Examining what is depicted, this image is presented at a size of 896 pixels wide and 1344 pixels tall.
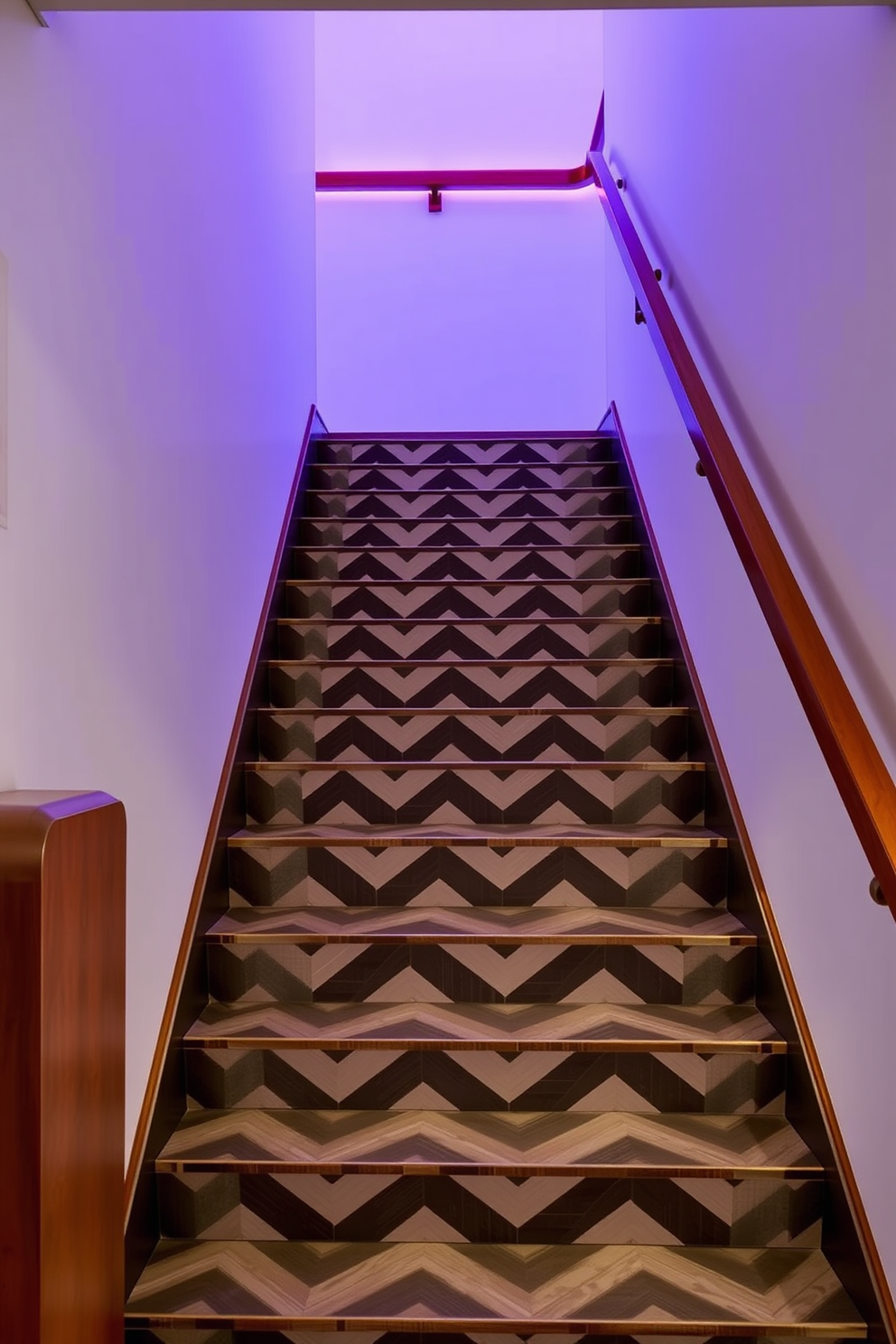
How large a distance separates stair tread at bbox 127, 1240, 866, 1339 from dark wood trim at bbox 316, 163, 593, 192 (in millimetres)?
5196

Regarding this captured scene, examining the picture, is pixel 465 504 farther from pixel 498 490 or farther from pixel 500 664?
pixel 500 664

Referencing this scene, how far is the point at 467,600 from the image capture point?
3527 millimetres

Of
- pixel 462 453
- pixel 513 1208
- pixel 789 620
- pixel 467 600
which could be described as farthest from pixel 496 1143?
pixel 462 453

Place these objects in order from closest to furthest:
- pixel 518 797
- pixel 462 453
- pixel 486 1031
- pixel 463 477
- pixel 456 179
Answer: pixel 486 1031 < pixel 518 797 < pixel 463 477 < pixel 462 453 < pixel 456 179

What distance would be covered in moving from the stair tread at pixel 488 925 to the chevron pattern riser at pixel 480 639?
40.3 inches

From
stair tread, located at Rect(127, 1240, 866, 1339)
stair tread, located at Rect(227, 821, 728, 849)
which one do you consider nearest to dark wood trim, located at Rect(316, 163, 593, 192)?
stair tread, located at Rect(227, 821, 728, 849)

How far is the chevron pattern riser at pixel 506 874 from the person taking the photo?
2504 mm

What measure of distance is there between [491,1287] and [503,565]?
7.94 feet

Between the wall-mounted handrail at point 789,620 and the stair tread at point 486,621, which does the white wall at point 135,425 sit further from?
the wall-mounted handrail at point 789,620

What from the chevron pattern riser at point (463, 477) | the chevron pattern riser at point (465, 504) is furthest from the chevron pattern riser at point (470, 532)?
the chevron pattern riser at point (463, 477)

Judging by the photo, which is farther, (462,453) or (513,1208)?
(462,453)

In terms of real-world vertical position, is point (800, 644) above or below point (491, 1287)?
above

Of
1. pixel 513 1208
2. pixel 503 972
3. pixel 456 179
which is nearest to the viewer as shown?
pixel 513 1208

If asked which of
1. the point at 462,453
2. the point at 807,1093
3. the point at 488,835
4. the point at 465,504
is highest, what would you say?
the point at 462,453
